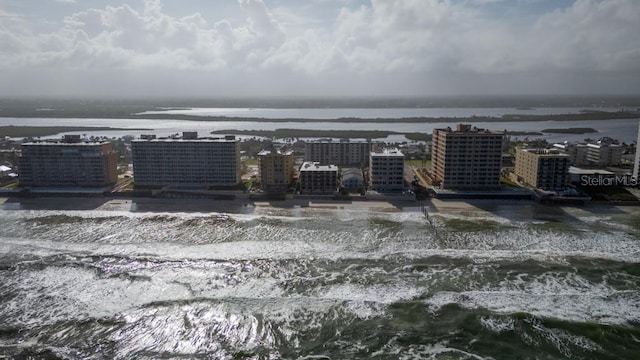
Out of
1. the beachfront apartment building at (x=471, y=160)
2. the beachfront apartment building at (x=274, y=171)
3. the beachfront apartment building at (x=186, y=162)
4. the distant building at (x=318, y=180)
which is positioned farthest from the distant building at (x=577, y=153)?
the beachfront apartment building at (x=186, y=162)

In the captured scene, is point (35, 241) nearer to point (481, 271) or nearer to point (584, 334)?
point (481, 271)

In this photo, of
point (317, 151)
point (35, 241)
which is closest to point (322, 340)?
point (35, 241)

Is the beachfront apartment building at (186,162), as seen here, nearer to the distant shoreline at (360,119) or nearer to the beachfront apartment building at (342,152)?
the beachfront apartment building at (342,152)

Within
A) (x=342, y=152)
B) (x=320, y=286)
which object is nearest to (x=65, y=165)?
(x=342, y=152)

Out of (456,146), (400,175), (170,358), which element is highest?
(456,146)

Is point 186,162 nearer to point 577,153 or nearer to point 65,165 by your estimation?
point 65,165
